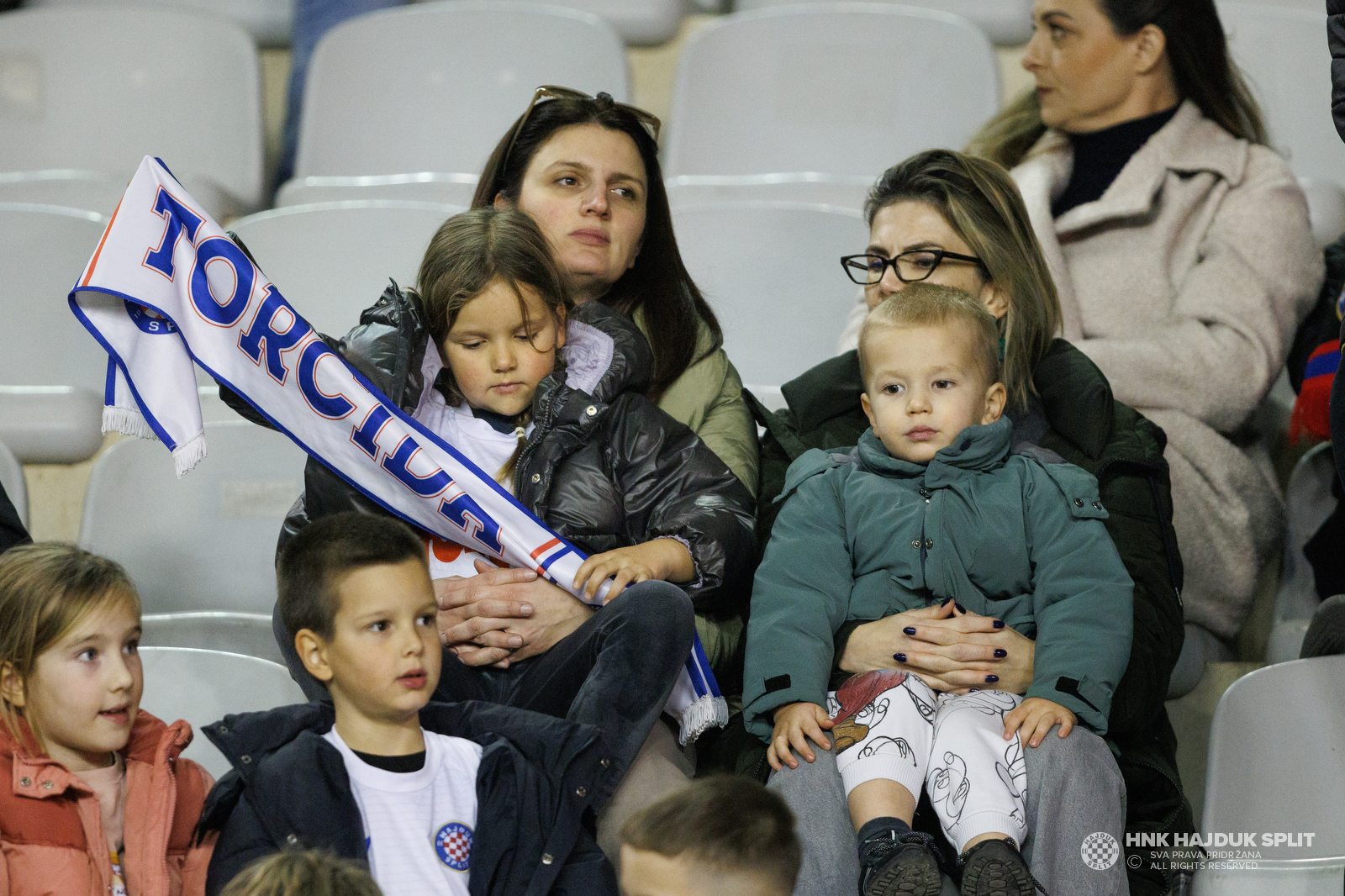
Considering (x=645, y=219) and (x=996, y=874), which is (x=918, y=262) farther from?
(x=996, y=874)

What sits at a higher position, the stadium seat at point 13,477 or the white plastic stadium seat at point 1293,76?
the white plastic stadium seat at point 1293,76

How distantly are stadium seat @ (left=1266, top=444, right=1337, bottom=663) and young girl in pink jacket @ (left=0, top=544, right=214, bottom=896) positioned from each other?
178cm

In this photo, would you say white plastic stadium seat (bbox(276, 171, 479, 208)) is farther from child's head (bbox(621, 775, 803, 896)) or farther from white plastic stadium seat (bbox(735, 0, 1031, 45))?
child's head (bbox(621, 775, 803, 896))

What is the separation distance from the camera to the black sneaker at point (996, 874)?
147cm

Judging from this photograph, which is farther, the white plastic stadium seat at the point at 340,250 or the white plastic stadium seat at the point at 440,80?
the white plastic stadium seat at the point at 440,80

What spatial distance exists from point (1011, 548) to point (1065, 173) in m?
1.16

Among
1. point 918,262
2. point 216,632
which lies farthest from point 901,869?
point 216,632

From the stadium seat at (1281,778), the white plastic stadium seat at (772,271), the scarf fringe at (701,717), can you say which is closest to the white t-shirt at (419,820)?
the scarf fringe at (701,717)

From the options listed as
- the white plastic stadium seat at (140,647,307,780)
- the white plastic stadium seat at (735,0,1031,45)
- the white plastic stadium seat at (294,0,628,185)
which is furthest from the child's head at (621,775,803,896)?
the white plastic stadium seat at (735,0,1031,45)

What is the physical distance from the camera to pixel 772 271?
2.87 m

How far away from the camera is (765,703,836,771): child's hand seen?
1.66 m

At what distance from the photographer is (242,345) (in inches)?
72.1

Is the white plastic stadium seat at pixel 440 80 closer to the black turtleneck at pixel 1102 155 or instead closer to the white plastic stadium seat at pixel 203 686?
the black turtleneck at pixel 1102 155

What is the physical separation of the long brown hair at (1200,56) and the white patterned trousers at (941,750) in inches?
49.2
